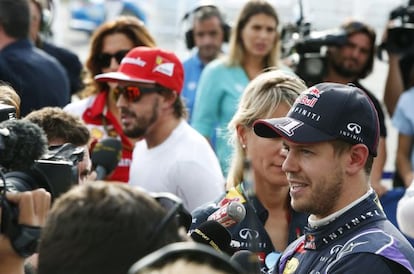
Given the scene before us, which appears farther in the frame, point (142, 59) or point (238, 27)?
point (238, 27)

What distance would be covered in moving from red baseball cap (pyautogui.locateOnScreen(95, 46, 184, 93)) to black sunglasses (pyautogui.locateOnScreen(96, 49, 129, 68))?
2.66 feet

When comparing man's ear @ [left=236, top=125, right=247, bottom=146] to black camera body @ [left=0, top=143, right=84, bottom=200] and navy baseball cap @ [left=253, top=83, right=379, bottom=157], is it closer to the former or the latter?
navy baseball cap @ [left=253, top=83, right=379, bottom=157]

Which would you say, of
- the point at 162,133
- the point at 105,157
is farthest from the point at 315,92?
the point at 162,133

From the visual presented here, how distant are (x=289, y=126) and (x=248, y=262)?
158 cm

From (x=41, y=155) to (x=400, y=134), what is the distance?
18.7 feet

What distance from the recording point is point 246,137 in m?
4.78

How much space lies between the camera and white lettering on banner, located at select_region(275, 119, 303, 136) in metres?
3.82

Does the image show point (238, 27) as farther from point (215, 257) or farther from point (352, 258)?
point (215, 257)

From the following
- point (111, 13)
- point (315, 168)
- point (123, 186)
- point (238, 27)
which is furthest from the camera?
point (111, 13)

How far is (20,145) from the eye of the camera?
289 cm

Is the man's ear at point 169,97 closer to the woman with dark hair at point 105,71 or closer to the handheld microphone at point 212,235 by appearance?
the woman with dark hair at point 105,71

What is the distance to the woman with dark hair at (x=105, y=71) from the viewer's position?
22.0 ft

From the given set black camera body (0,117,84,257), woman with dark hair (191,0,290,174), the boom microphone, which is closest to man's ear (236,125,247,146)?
black camera body (0,117,84,257)

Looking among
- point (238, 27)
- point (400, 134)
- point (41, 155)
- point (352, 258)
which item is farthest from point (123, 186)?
point (400, 134)
